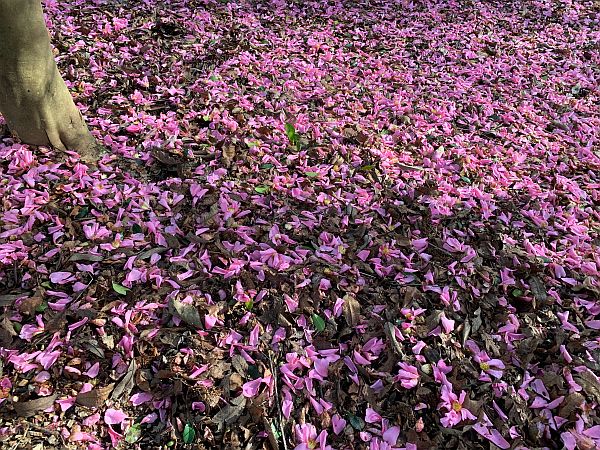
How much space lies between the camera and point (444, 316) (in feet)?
7.72

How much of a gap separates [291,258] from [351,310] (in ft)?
1.40

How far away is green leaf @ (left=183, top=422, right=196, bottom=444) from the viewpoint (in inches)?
73.2

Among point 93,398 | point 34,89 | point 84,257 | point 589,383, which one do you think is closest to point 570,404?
point 589,383

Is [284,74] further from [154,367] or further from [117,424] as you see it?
[117,424]

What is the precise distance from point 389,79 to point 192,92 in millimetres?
1770

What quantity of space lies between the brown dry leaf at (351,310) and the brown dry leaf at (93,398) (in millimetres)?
1094

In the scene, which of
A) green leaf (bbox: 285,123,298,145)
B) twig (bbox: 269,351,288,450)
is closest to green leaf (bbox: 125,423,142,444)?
twig (bbox: 269,351,288,450)

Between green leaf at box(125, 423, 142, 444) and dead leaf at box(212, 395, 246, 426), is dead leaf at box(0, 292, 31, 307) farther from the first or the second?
dead leaf at box(212, 395, 246, 426)

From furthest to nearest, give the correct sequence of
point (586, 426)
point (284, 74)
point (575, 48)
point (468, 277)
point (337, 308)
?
point (575, 48) < point (284, 74) < point (468, 277) < point (337, 308) < point (586, 426)

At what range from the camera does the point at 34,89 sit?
2529 mm

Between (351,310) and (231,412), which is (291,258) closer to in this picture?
(351,310)

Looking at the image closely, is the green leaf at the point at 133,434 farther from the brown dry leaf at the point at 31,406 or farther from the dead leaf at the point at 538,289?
the dead leaf at the point at 538,289

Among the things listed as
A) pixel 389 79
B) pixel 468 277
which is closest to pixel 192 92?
pixel 389 79

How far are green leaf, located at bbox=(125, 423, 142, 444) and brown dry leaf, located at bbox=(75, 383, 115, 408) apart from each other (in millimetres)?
158
